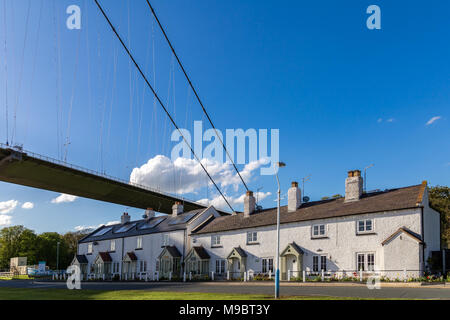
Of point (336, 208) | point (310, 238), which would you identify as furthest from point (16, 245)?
point (336, 208)

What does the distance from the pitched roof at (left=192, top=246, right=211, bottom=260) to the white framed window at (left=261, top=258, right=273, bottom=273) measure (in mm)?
8561

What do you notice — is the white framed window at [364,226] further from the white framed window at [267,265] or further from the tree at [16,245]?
the tree at [16,245]

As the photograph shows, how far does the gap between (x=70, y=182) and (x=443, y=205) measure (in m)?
59.3

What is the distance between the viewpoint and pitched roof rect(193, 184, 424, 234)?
3347 centimetres

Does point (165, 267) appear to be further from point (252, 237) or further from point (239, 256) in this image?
point (252, 237)

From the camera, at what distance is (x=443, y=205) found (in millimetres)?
59594

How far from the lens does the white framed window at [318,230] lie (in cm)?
3703

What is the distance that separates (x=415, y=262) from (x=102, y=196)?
222ft

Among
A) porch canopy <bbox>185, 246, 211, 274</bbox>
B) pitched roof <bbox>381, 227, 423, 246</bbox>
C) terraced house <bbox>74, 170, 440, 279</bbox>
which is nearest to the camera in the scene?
pitched roof <bbox>381, 227, 423, 246</bbox>

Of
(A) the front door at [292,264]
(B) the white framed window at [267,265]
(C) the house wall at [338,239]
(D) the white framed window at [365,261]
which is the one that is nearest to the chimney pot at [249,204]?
(C) the house wall at [338,239]

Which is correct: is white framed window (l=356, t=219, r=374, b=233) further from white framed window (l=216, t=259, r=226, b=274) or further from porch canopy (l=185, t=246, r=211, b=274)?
porch canopy (l=185, t=246, r=211, b=274)

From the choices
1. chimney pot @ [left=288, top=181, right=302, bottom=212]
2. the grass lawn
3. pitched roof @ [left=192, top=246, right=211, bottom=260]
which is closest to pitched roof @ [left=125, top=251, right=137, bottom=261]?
pitched roof @ [left=192, top=246, right=211, bottom=260]
